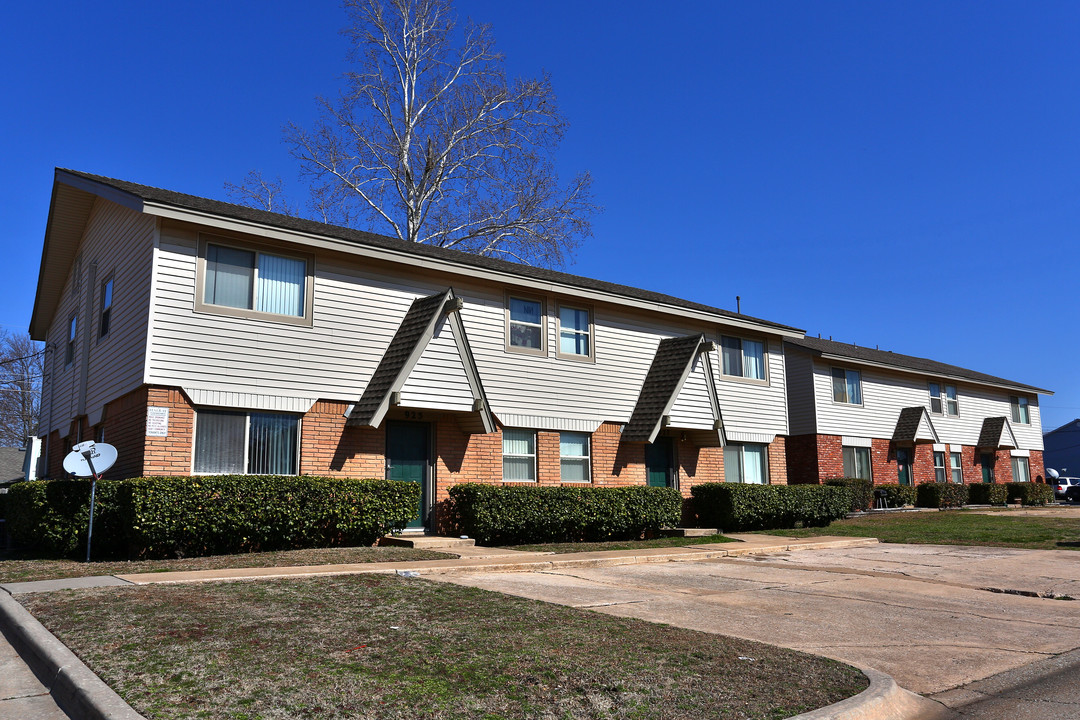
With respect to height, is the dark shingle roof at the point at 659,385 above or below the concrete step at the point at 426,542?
above

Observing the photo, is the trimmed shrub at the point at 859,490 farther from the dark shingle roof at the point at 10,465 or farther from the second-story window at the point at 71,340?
the dark shingle roof at the point at 10,465

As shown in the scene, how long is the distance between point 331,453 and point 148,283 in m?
4.29

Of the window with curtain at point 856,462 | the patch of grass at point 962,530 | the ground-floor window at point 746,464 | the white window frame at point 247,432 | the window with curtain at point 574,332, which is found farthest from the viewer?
the window with curtain at point 856,462

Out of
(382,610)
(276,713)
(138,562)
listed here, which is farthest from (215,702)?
(138,562)

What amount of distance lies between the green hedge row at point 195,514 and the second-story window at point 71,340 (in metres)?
6.59

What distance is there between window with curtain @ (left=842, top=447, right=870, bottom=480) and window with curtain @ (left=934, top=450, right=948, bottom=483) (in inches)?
200

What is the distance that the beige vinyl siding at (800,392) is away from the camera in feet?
102

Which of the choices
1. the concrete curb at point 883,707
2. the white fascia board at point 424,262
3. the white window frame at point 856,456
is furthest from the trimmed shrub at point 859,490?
the concrete curb at point 883,707

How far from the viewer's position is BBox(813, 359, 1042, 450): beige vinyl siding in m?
31.5


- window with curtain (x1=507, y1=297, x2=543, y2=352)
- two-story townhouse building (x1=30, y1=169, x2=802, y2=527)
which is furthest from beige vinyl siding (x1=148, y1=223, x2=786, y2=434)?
window with curtain (x1=507, y1=297, x2=543, y2=352)

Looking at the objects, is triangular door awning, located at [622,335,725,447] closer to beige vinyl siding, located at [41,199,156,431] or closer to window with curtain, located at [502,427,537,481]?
window with curtain, located at [502,427,537,481]

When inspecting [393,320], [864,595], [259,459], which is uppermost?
[393,320]

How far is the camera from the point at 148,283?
1396cm

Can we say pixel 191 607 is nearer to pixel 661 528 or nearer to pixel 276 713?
pixel 276 713
